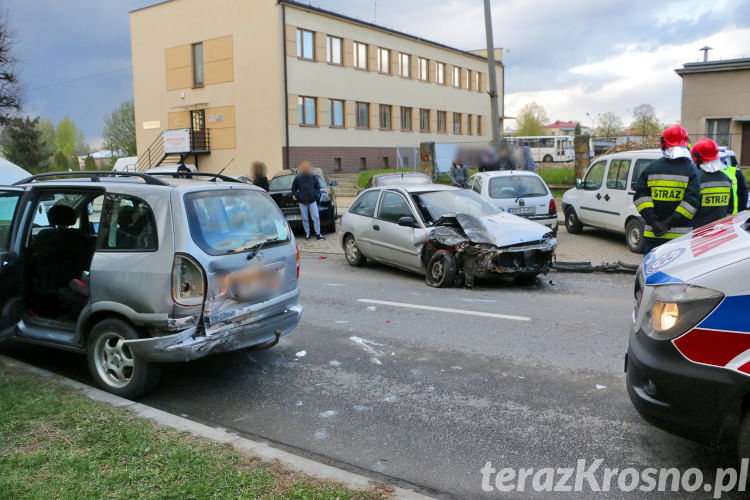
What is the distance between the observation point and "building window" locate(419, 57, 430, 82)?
144ft

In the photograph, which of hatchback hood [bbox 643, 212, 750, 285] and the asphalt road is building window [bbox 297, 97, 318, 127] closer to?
the asphalt road

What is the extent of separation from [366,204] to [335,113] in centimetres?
2689

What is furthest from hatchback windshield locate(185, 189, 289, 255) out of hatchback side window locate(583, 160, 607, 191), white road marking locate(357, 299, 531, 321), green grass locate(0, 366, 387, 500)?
hatchback side window locate(583, 160, 607, 191)

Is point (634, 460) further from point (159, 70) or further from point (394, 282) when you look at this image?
point (159, 70)

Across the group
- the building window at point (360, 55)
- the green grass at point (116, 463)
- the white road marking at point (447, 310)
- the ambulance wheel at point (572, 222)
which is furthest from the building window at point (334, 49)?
the green grass at point (116, 463)

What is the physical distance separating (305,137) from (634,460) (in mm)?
32571

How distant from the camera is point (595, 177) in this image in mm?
13938

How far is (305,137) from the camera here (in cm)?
3516

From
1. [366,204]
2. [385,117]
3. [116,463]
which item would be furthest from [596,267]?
[385,117]

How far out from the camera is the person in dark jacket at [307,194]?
15398mm

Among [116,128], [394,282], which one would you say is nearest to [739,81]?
[394,282]

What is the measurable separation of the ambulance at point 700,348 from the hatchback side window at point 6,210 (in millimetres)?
5243

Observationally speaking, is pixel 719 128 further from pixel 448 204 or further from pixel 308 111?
pixel 448 204

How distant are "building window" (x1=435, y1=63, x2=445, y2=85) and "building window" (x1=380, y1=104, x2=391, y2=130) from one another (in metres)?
6.86
